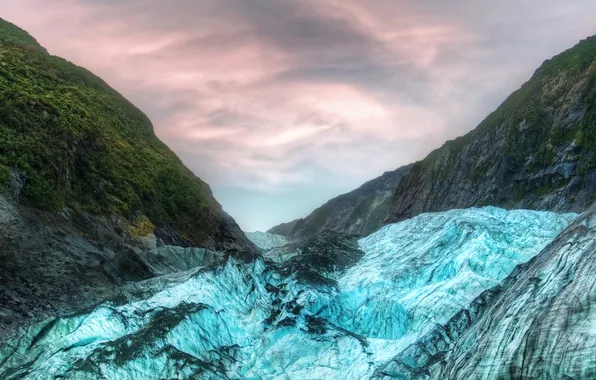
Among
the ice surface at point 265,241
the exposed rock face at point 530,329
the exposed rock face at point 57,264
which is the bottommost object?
the exposed rock face at point 530,329

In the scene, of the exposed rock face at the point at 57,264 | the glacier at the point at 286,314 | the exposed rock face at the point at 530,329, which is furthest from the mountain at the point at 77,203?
the exposed rock face at the point at 530,329

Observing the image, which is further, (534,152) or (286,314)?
(534,152)

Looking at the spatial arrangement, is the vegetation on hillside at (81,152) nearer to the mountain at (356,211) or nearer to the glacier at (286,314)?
the glacier at (286,314)

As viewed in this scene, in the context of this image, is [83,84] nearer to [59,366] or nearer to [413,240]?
[413,240]

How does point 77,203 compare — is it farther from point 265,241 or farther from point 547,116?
point 265,241

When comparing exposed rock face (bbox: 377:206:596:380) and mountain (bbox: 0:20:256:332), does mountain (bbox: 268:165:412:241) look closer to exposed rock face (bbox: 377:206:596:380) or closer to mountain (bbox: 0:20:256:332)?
mountain (bbox: 0:20:256:332)

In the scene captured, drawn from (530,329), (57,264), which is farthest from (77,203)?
(530,329)

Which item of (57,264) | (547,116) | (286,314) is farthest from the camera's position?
(547,116)

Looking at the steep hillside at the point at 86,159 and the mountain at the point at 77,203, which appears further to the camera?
the steep hillside at the point at 86,159
